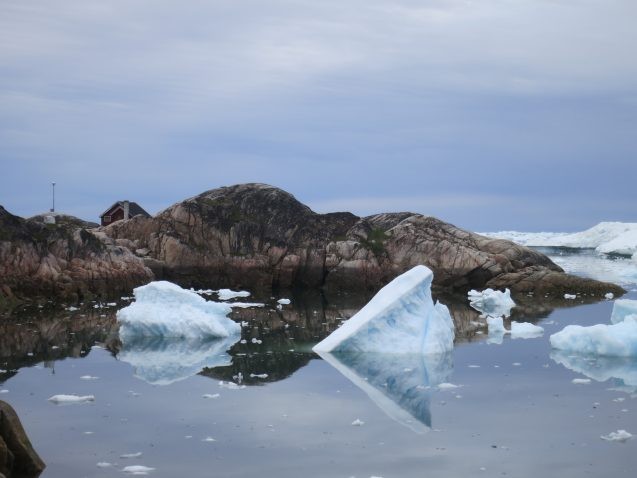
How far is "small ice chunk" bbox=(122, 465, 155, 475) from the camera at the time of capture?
9.18 meters

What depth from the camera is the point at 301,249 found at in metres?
39.4

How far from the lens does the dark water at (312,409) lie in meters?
9.80

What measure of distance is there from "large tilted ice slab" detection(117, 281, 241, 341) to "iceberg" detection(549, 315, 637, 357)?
7986mm

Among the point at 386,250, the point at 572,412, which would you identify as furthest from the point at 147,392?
the point at 386,250

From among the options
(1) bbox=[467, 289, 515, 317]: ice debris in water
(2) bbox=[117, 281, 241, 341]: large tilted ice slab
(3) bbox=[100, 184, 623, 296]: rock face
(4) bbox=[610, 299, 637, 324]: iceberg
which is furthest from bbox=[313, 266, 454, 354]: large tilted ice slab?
(3) bbox=[100, 184, 623, 296]: rock face

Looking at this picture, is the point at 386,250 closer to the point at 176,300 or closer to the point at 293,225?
the point at 293,225

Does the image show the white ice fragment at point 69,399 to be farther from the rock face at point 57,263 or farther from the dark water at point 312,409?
the rock face at point 57,263

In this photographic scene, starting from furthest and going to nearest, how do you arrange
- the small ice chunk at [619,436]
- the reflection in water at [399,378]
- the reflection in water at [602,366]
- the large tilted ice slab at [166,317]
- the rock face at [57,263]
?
the rock face at [57,263] < the large tilted ice slab at [166,317] < the reflection in water at [602,366] < the reflection in water at [399,378] < the small ice chunk at [619,436]

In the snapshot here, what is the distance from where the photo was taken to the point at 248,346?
19156mm

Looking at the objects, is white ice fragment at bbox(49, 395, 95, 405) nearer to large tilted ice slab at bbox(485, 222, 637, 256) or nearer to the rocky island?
the rocky island

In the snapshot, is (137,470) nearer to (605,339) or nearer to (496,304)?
(605,339)

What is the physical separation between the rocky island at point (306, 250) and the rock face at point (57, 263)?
2704 millimetres

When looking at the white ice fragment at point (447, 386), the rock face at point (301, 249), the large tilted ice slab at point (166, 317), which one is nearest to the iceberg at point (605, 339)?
the white ice fragment at point (447, 386)

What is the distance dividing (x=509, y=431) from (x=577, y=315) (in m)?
16.0
